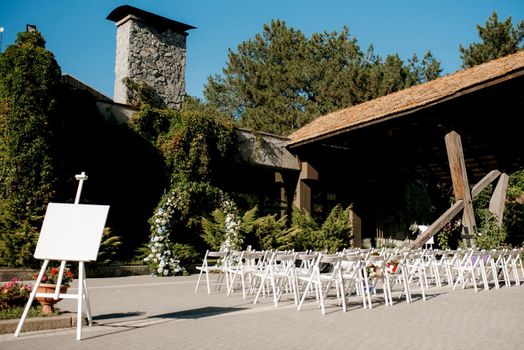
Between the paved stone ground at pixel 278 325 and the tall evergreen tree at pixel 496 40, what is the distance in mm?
21612

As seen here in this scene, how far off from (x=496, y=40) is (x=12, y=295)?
2768 cm

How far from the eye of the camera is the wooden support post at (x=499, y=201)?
1225 cm

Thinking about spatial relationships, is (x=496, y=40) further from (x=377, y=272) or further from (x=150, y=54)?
(x=377, y=272)

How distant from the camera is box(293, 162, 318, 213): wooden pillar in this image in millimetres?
16000

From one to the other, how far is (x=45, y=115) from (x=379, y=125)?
26.2 feet

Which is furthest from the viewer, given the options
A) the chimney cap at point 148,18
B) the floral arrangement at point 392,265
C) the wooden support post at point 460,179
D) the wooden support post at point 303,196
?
the wooden support post at point 303,196

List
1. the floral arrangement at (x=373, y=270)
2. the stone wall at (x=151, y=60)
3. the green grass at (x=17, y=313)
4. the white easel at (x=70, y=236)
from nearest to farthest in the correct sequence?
the white easel at (x=70, y=236), the green grass at (x=17, y=313), the floral arrangement at (x=373, y=270), the stone wall at (x=151, y=60)

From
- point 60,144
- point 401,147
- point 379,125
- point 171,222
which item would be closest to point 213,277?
point 171,222

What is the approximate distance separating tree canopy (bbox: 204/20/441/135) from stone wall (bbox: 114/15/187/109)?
1337cm

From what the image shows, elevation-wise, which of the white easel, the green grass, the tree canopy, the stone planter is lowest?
the green grass

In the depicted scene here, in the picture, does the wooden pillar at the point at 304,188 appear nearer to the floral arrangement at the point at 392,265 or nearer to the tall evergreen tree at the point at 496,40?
the floral arrangement at the point at 392,265

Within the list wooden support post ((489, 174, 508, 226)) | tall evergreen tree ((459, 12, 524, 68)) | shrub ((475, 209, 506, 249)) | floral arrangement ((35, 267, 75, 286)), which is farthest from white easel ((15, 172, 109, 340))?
tall evergreen tree ((459, 12, 524, 68))

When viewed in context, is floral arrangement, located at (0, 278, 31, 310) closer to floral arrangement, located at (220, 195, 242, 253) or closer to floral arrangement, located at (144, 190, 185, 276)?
floral arrangement, located at (144, 190, 185, 276)

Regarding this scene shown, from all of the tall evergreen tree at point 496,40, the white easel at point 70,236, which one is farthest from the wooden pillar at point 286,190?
the tall evergreen tree at point 496,40
